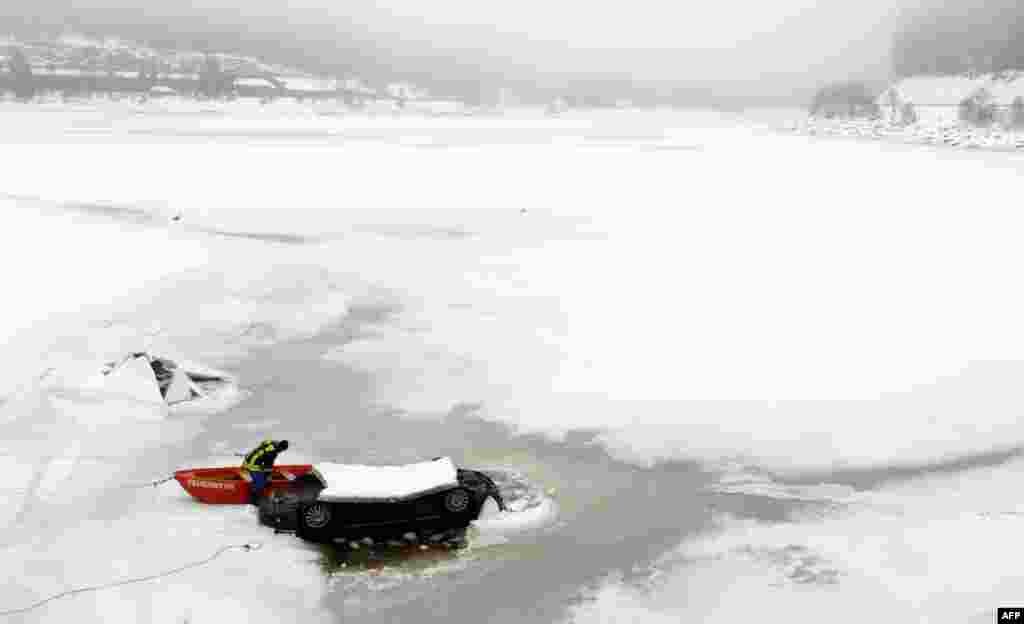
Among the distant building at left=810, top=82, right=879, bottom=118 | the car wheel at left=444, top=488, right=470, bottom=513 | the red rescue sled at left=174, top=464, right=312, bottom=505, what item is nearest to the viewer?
the car wheel at left=444, top=488, right=470, bottom=513

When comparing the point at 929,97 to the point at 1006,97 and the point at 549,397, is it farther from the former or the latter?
the point at 549,397

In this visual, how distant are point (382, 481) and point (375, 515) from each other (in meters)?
0.45

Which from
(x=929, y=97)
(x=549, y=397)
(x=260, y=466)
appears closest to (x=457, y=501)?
(x=260, y=466)

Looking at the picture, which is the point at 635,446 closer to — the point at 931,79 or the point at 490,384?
the point at 490,384

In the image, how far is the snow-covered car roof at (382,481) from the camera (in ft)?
30.7

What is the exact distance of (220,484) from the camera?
10.2m

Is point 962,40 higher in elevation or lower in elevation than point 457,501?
higher

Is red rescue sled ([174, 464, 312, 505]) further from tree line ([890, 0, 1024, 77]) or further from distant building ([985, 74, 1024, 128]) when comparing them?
tree line ([890, 0, 1024, 77])

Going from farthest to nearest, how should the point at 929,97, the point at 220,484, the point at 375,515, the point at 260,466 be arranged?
1. the point at 929,97
2. the point at 260,466
3. the point at 220,484
4. the point at 375,515

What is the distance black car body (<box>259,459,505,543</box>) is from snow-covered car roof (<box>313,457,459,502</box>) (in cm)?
6

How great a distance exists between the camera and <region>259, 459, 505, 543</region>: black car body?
9.32 metres

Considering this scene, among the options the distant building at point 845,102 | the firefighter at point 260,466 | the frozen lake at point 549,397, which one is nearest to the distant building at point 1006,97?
the distant building at point 845,102

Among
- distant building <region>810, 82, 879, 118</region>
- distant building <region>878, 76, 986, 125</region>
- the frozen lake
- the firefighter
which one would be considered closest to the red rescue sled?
the firefighter

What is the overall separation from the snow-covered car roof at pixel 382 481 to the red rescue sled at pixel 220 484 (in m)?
0.91
